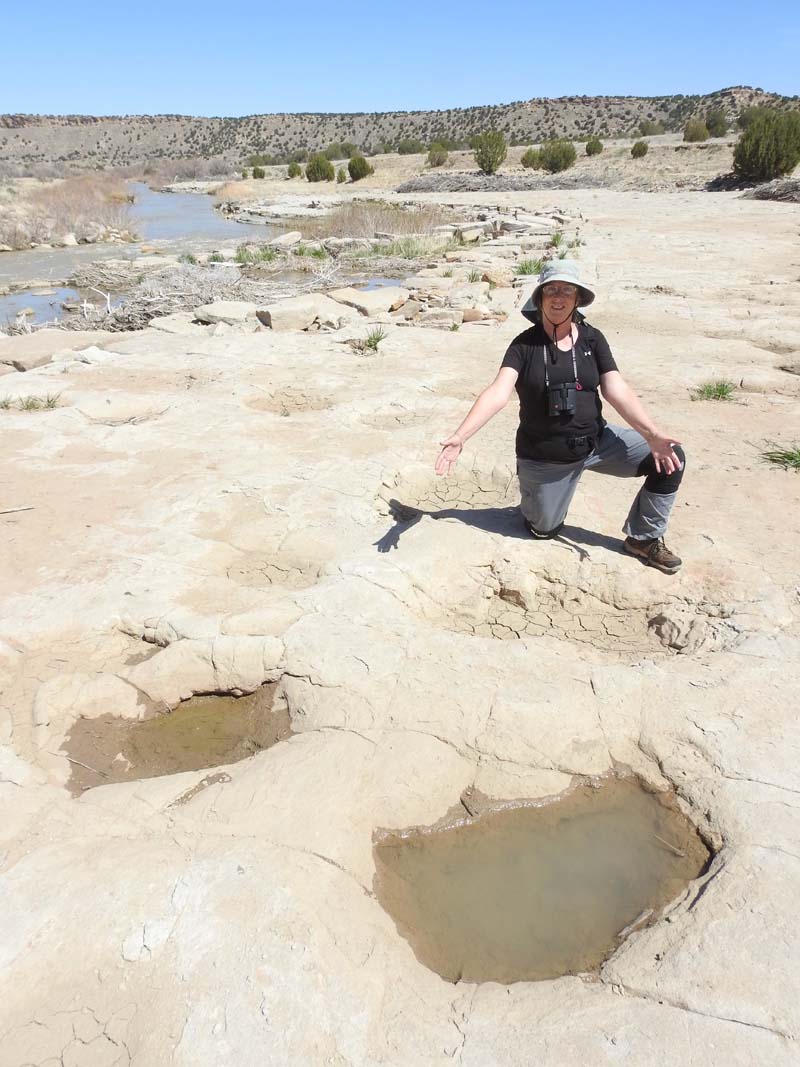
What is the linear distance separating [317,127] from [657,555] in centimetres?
8213

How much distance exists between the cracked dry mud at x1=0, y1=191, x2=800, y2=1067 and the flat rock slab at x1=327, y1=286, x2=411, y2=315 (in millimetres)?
4067

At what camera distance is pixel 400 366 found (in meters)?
6.74

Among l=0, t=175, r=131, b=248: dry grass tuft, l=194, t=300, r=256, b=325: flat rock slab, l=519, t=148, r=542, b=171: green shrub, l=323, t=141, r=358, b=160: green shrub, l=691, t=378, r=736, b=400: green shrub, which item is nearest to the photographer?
l=691, t=378, r=736, b=400: green shrub

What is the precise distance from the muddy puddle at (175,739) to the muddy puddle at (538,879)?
2.43 feet

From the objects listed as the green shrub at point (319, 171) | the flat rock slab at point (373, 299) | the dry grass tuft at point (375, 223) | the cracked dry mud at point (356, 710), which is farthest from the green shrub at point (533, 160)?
the cracked dry mud at point (356, 710)

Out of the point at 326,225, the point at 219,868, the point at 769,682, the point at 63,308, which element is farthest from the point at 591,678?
the point at 326,225

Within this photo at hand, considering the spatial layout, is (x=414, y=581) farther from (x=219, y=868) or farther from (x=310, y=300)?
(x=310, y=300)

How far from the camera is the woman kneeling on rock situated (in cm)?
306

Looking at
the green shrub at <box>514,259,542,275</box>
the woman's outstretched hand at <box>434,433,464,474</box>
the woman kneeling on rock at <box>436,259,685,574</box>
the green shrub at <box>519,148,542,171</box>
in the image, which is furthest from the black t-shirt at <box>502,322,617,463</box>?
the green shrub at <box>519,148,542,171</box>

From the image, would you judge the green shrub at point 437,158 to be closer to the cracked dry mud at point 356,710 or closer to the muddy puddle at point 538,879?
the cracked dry mud at point 356,710

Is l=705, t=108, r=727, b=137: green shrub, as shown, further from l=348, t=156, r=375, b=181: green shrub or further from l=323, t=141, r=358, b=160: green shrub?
l=323, t=141, r=358, b=160: green shrub

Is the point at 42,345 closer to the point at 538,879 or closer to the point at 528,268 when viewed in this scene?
the point at 528,268

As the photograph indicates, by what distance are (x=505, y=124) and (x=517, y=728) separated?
6443 centimetres

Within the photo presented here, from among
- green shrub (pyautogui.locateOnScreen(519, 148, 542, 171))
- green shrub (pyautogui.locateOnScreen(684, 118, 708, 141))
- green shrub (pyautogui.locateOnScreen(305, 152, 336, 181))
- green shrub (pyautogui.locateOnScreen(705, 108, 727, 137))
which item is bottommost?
green shrub (pyautogui.locateOnScreen(305, 152, 336, 181))
